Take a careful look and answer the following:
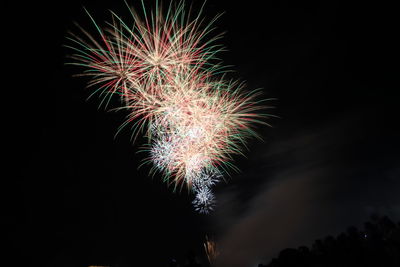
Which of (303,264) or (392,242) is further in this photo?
(392,242)

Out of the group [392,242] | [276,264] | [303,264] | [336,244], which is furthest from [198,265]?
Answer: [392,242]

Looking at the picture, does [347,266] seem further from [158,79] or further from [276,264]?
[158,79]

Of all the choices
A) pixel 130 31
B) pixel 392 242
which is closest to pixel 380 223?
pixel 392 242

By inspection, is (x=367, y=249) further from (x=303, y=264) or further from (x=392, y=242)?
(x=303, y=264)

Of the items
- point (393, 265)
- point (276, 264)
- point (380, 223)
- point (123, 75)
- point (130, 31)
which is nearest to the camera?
point (276, 264)

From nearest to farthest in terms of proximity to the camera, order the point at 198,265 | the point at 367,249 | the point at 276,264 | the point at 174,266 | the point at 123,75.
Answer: the point at 198,265
the point at 276,264
the point at 174,266
the point at 367,249
the point at 123,75

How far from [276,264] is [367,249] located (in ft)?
20.2

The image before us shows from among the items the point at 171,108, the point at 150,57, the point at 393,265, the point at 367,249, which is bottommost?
the point at 393,265

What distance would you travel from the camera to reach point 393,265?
448 inches

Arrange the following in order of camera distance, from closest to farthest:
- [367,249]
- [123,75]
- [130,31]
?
[367,249]
[130,31]
[123,75]

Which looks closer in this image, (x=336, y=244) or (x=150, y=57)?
(x=336, y=244)

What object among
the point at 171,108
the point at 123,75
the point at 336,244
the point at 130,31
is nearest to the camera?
the point at 336,244

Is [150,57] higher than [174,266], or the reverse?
[150,57]

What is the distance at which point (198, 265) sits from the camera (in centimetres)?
827
